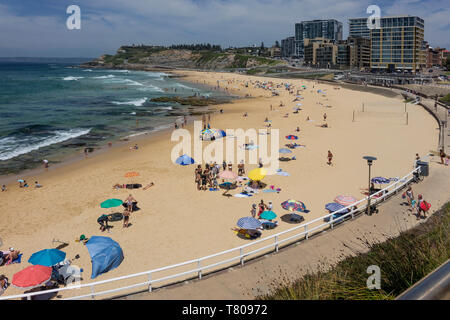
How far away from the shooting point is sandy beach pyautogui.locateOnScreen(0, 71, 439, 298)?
14.1 meters

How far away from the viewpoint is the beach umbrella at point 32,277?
10664 millimetres

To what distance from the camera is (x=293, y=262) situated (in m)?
9.68

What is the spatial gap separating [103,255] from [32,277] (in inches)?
89.1

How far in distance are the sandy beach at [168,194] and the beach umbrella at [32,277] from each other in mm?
1366

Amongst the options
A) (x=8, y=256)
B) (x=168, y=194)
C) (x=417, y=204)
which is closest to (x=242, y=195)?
(x=168, y=194)

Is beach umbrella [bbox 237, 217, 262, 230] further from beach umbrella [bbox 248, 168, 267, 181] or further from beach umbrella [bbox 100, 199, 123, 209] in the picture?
beach umbrella [bbox 100, 199, 123, 209]

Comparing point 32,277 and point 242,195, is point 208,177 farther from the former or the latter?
point 32,277

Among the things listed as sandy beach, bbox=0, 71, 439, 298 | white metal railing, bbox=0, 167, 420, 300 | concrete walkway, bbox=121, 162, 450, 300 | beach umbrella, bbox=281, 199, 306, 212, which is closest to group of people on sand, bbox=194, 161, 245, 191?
sandy beach, bbox=0, 71, 439, 298

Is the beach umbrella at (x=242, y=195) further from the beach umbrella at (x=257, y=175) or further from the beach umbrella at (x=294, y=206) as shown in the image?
the beach umbrella at (x=294, y=206)

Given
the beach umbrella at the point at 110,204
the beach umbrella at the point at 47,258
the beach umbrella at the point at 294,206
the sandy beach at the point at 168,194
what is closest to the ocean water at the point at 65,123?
the sandy beach at the point at 168,194

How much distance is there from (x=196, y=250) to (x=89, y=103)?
54.5 metres
